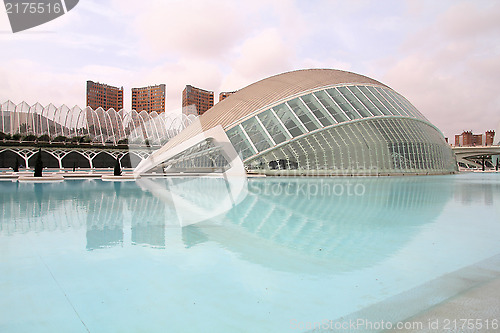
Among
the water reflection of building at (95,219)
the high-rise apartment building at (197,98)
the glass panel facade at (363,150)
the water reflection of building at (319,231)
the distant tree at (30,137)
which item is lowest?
the water reflection of building at (319,231)

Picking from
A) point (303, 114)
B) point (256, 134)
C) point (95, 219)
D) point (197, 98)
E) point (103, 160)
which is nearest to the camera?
point (95, 219)

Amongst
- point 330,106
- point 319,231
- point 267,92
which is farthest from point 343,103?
point 319,231

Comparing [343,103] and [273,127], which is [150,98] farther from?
[273,127]

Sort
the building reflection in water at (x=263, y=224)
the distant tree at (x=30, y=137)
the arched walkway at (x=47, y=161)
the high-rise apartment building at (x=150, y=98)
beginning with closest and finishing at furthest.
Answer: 1. the building reflection in water at (x=263, y=224)
2. the arched walkway at (x=47, y=161)
3. the distant tree at (x=30, y=137)
4. the high-rise apartment building at (x=150, y=98)

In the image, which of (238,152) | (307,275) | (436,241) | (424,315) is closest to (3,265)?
(307,275)

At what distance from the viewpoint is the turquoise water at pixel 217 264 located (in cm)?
361

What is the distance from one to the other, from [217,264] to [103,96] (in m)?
122

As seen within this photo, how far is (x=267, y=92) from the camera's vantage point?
94.3ft

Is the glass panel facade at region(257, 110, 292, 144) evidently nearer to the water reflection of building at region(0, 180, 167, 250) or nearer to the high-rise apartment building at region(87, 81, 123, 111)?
the water reflection of building at region(0, 180, 167, 250)

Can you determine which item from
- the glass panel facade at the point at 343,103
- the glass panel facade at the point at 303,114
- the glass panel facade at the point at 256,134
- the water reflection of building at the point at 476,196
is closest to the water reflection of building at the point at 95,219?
the water reflection of building at the point at 476,196

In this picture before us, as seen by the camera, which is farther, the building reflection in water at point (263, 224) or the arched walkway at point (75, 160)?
the arched walkway at point (75, 160)

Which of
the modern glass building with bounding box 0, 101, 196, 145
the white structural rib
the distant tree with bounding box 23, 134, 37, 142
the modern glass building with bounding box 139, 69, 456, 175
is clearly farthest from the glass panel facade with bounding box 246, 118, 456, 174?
the distant tree with bounding box 23, 134, 37, 142

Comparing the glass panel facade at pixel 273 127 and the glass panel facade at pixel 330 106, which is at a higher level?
the glass panel facade at pixel 330 106

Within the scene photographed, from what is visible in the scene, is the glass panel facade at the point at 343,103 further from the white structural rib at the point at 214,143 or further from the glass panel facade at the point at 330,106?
the white structural rib at the point at 214,143
